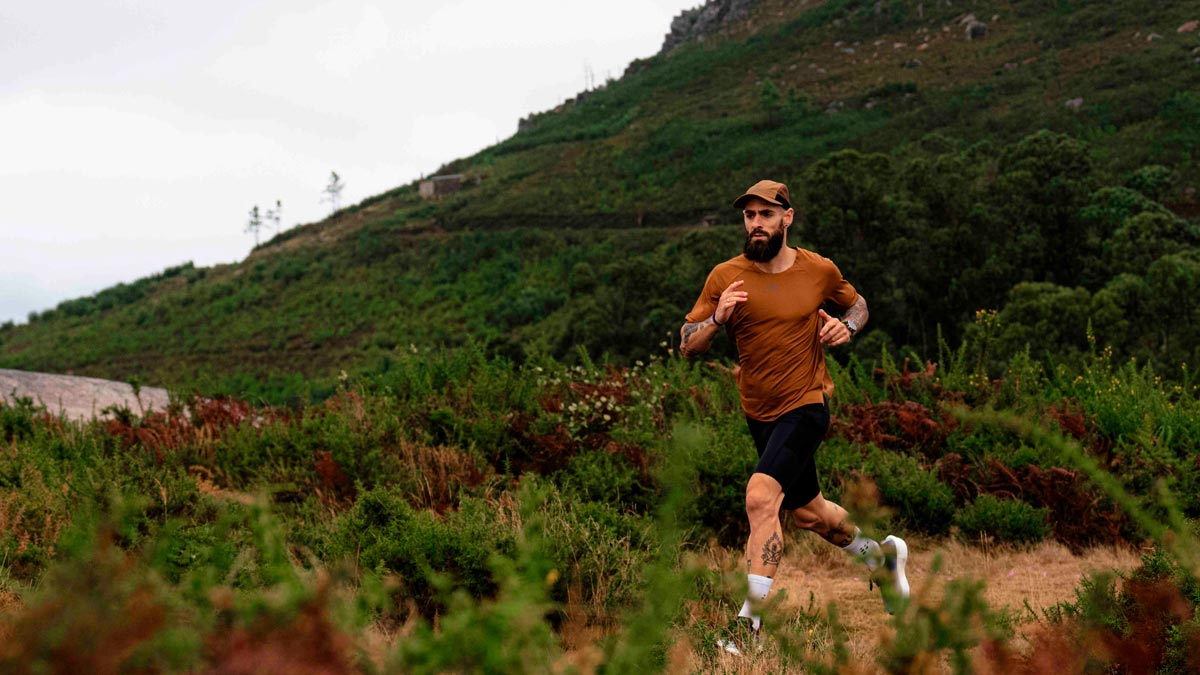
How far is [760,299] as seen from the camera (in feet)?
15.6

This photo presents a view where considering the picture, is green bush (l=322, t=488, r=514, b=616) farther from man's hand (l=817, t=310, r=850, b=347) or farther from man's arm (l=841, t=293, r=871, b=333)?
man's arm (l=841, t=293, r=871, b=333)

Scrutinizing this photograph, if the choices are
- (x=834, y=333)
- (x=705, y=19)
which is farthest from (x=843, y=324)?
(x=705, y=19)

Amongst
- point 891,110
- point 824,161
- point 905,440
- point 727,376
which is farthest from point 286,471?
point 891,110

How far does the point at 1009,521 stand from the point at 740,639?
294 cm

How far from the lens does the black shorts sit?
4559 millimetres

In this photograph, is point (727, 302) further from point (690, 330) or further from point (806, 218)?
point (806, 218)

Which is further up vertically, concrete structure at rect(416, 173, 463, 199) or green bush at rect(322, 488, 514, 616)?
concrete structure at rect(416, 173, 463, 199)

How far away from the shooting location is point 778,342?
15.5 ft

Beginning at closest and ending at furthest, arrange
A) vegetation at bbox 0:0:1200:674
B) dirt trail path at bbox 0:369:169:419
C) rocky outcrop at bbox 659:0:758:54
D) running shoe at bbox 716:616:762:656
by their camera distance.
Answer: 1. vegetation at bbox 0:0:1200:674
2. running shoe at bbox 716:616:762:656
3. dirt trail path at bbox 0:369:169:419
4. rocky outcrop at bbox 659:0:758:54

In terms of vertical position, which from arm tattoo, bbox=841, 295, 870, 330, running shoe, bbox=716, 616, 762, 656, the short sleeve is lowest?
running shoe, bbox=716, 616, 762, 656

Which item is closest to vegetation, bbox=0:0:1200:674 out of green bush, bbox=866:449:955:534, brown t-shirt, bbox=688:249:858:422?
green bush, bbox=866:449:955:534

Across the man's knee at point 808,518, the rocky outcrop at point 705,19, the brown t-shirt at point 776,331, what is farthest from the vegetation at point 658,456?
the rocky outcrop at point 705,19

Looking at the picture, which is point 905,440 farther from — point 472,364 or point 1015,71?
point 1015,71

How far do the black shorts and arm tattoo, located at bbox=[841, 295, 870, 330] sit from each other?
1.74ft
